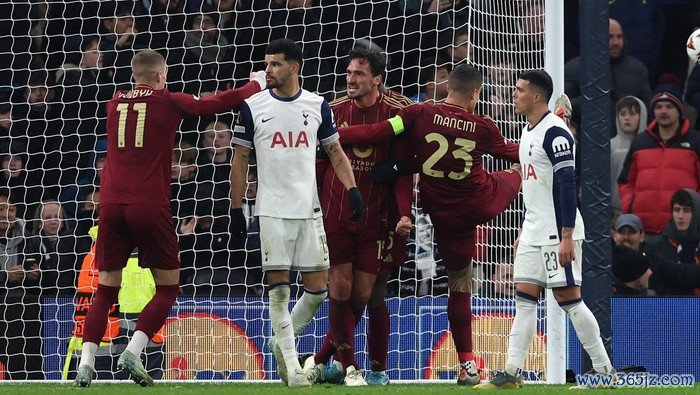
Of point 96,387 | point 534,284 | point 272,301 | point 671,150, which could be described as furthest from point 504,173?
point 671,150

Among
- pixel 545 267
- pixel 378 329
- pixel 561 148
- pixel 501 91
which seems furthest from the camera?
pixel 501 91

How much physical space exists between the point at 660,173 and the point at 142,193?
257 inches

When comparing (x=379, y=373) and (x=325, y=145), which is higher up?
(x=325, y=145)

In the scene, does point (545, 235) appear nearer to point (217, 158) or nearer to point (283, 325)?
point (283, 325)

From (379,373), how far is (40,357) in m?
3.71

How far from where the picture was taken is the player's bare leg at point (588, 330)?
841 centimetres

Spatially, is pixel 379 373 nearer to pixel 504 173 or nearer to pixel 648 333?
pixel 504 173

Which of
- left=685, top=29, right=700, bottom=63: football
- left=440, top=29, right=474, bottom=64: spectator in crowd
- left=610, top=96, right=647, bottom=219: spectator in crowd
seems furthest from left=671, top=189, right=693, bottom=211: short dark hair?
left=685, top=29, right=700, bottom=63: football

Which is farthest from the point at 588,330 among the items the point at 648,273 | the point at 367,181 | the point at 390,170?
the point at 648,273

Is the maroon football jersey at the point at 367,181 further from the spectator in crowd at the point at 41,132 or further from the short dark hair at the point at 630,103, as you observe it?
the short dark hair at the point at 630,103

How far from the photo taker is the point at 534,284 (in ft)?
27.9

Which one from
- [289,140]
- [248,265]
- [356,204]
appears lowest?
[356,204]

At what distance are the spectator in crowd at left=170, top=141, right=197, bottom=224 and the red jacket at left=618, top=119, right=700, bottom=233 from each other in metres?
4.36

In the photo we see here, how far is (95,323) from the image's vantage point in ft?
29.0
